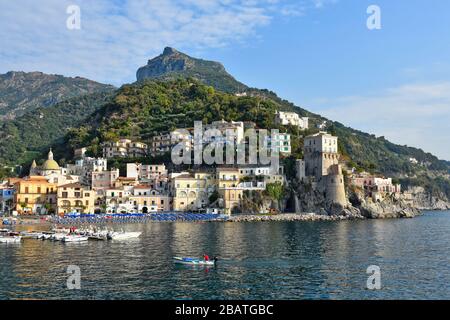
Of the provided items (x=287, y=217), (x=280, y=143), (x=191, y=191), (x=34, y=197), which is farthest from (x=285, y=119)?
Answer: (x=34, y=197)

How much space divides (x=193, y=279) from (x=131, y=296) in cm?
584

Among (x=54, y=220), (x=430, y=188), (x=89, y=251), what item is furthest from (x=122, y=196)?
(x=430, y=188)

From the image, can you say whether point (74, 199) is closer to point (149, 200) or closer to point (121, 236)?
point (149, 200)

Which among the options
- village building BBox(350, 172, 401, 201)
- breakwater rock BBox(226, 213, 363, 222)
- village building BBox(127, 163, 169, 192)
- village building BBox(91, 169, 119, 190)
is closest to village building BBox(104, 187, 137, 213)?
village building BBox(91, 169, 119, 190)

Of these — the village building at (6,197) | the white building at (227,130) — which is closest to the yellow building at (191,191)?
the white building at (227,130)

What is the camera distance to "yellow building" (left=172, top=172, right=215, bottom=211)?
92.6 meters

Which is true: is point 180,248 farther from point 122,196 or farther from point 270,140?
point 270,140

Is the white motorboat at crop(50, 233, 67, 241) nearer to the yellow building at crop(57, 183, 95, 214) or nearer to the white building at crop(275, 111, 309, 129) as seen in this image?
the yellow building at crop(57, 183, 95, 214)

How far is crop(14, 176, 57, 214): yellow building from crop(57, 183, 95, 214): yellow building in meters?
2.33

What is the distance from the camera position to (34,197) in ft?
293

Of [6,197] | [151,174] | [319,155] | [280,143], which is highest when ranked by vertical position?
[280,143]

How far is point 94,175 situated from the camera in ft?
319

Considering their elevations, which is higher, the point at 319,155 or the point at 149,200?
the point at 319,155

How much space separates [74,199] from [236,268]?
62566 mm
